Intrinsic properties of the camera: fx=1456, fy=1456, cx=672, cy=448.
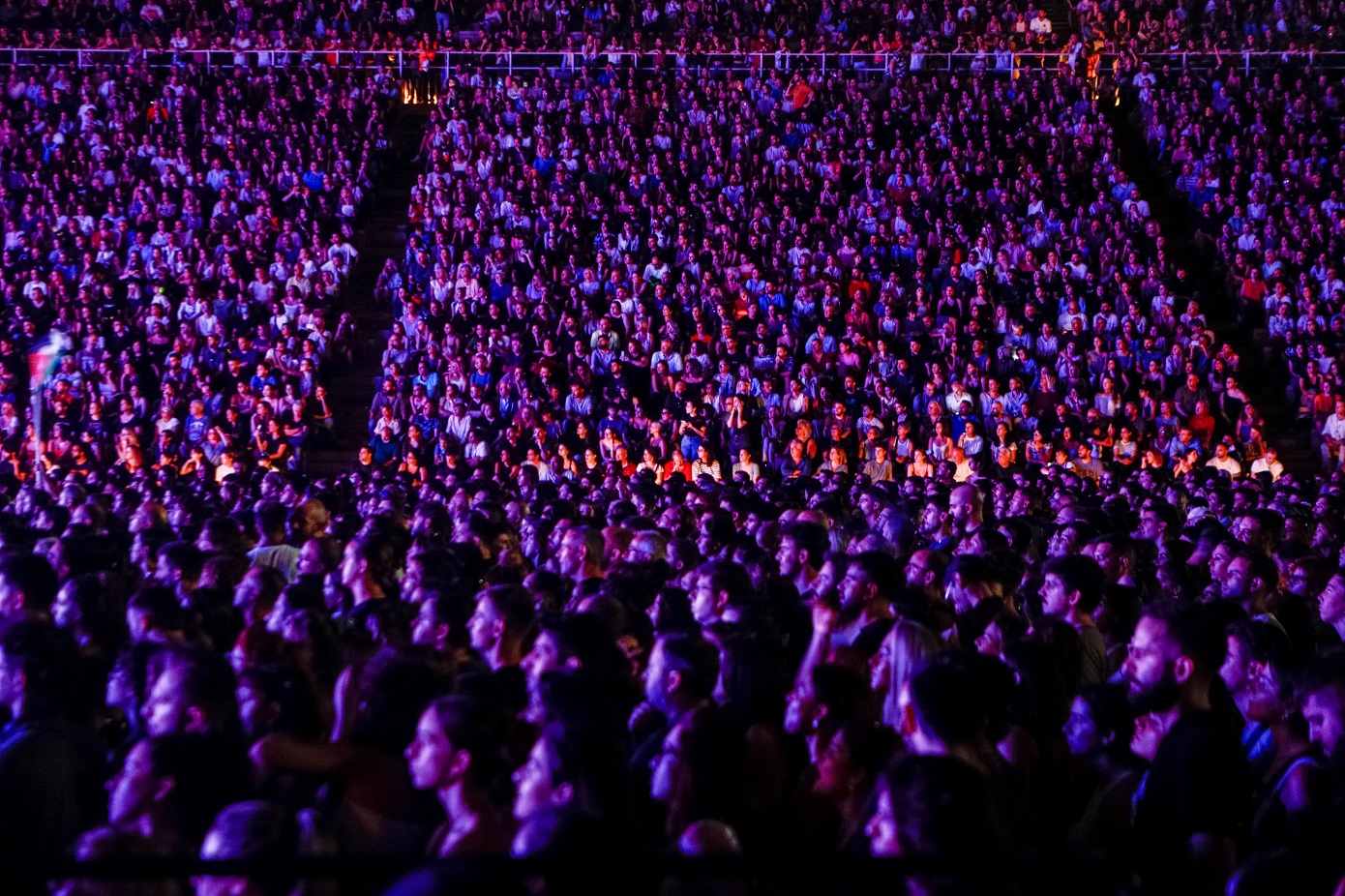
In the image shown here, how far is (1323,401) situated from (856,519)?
11.1 metres

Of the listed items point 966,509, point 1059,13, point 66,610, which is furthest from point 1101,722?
point 1059,13

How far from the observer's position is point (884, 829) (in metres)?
3.12

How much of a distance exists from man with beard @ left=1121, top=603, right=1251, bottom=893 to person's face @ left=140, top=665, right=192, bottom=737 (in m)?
2.73

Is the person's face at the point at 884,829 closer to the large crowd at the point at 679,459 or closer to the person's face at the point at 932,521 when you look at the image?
the large crowd at the point at 679,459

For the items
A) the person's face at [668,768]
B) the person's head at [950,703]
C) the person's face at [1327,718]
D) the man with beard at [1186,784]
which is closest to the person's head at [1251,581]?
the man with beard at [1186,784]

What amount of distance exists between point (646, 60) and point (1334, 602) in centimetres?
2267

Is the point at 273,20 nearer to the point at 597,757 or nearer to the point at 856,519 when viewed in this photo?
the point at 856,519

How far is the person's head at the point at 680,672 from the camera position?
4664mm

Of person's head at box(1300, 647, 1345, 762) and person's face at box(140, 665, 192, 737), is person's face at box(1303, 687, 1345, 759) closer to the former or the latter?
person's head at box(1300, 647, 1345, 762)

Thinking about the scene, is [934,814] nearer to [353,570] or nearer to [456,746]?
[456,746]

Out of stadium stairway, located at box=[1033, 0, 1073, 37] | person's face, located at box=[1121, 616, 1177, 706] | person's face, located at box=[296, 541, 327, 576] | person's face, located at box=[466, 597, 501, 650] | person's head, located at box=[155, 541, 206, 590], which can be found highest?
stadium stairway, located at box=[1033, 0, 1073, 37]

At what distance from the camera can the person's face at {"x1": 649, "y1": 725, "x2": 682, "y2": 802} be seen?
4.02 m

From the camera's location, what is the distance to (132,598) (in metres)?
5.78

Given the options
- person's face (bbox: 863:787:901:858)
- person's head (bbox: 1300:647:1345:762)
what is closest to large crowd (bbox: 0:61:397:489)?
person's head (bbox: 1300:647:1345:762)
